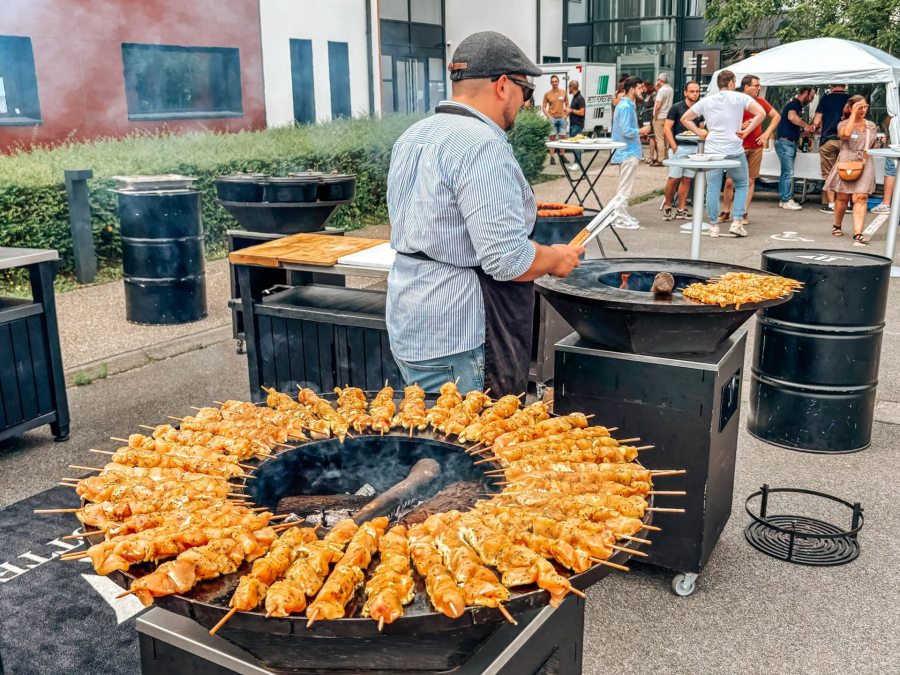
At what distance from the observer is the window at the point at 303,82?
17828mm

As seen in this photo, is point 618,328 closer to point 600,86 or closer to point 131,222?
point 131,222

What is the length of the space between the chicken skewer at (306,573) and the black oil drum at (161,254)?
656cm

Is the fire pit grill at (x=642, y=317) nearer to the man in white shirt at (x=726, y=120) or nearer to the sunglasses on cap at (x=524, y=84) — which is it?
the sunglasses on cap at (x=524, y=84)

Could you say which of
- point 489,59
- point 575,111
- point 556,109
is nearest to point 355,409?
point 489,59

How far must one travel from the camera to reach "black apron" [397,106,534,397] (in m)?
3.29

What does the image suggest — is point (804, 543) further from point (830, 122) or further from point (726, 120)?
point (830, 122)

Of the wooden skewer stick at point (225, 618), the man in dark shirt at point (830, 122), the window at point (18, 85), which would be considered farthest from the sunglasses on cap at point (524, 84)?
the man in dark shirt at point (830, 122)

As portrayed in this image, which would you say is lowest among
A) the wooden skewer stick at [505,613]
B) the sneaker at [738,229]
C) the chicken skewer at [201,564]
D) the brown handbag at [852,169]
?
the sneaker at [738,229]

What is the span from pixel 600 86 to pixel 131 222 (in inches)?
888

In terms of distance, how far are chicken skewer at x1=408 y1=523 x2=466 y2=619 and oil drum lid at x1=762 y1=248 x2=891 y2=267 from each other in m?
3.77

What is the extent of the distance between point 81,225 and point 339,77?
10285mm

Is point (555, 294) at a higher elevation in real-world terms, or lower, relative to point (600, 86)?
lower

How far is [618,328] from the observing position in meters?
3.60

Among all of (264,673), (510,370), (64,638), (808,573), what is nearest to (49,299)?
(64,638)
